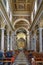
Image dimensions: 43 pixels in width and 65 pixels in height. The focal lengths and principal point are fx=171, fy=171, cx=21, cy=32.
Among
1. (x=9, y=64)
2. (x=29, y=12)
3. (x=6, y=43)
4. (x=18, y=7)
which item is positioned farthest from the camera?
(x=29, y=12)

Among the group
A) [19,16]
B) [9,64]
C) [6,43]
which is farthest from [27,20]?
[9,64]

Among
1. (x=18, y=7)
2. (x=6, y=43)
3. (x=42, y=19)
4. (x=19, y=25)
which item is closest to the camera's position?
(x=42, y=19)

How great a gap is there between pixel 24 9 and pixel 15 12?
2.31 meters

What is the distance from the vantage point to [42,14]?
58.0 feet

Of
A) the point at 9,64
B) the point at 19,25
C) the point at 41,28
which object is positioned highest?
the point at 19,25

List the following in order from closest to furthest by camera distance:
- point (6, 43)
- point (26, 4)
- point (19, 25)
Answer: point (6, 43), point (26, 4), point (19, 25)

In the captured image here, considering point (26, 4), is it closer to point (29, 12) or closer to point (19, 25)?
point (29, 12)

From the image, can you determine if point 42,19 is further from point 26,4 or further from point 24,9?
point 24,9

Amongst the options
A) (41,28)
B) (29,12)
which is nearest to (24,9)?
(29,12)

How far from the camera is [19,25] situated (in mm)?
40094

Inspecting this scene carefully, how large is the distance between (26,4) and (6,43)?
7.89 meters

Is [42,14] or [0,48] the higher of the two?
[42,14]

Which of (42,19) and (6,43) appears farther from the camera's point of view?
(6,43)

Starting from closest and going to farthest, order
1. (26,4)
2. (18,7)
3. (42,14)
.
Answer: (42,14)
(26,4)
(18,7)
